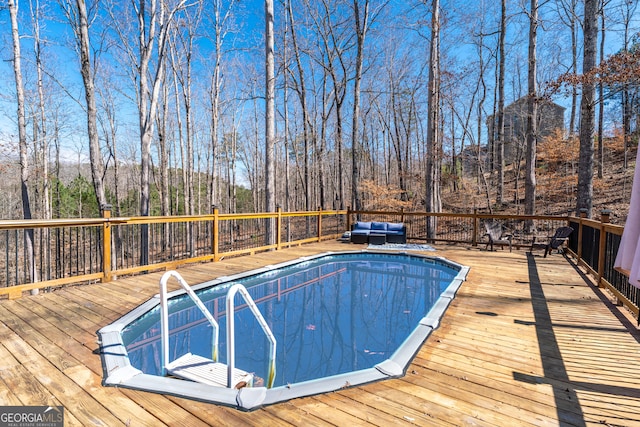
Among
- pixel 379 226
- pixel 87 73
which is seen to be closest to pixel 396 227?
pixel 379 226

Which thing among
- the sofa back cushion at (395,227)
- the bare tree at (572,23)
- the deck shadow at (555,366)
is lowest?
the deck shadow at (555,366)

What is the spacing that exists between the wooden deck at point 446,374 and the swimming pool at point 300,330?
0.34 ft

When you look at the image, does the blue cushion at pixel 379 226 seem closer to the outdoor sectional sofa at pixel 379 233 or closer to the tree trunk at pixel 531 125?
the outdoor sectional sofa at pixel 379 233

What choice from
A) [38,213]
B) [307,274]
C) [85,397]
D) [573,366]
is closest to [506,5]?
[307,274]

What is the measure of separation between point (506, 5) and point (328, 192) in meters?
18.2

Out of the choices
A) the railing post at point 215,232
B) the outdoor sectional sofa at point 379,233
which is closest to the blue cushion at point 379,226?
the outdoor sectional sofa at point 379,233

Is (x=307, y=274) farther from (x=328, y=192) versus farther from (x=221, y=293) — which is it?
(x=328, y=192)

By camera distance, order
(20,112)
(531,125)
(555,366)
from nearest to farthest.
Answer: (555,366) < (20,112) < (531,125)

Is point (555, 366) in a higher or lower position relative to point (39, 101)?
lower

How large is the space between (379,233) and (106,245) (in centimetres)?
660

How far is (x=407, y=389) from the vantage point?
2051 millimetres

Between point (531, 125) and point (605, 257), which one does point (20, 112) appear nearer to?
point (605, 257)

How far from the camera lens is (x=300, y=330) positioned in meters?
3.68

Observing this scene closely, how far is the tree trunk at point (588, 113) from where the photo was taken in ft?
23.9
